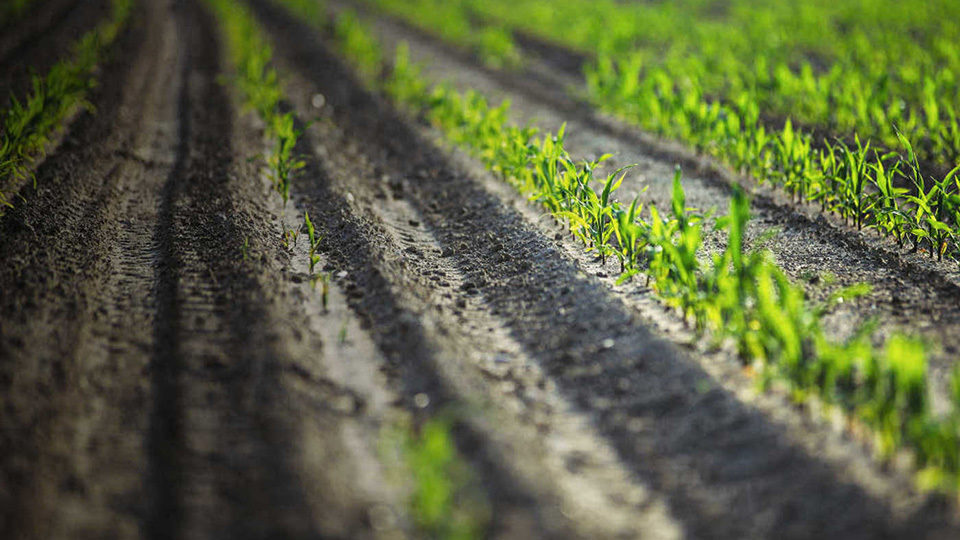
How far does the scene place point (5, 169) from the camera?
14.6 feet

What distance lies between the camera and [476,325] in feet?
11.2

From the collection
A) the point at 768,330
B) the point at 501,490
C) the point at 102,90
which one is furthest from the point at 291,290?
the point at 102,90

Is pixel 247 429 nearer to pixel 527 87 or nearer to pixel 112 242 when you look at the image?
pixel 112 242

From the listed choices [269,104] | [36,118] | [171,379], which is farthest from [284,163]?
[171,379]

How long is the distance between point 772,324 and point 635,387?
0.58m

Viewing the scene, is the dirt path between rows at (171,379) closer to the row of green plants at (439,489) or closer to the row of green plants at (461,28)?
the row of green plants at (439,489)

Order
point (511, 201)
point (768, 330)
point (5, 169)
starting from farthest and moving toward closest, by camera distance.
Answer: point (511, 201)
point (5, 169)
point (768, 330)

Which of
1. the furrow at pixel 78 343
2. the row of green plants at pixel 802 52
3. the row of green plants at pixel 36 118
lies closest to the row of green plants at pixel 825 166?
the row of green plants at pixel 802 52

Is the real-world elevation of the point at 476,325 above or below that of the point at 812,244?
below

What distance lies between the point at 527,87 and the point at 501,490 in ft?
24.5

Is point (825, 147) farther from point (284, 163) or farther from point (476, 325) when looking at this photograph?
point (284, 163)

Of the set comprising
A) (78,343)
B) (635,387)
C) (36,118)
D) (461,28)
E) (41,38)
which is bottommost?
(78,343)

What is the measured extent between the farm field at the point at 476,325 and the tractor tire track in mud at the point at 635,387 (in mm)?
12

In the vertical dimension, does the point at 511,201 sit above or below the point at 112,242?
above
